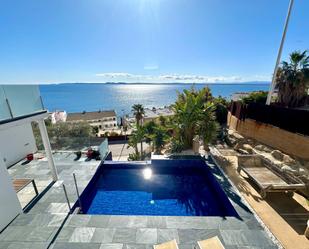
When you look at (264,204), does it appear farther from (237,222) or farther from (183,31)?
(183,31)

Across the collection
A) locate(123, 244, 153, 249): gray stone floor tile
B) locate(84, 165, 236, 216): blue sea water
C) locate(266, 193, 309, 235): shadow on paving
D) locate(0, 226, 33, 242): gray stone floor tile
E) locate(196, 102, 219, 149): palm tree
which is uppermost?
locate(196, 102, 219, 149): palm tree

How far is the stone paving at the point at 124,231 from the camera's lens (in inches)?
157

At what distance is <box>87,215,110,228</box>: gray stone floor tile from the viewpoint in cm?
459

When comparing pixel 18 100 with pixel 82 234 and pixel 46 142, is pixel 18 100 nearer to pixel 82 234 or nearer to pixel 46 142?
pixel 46 142

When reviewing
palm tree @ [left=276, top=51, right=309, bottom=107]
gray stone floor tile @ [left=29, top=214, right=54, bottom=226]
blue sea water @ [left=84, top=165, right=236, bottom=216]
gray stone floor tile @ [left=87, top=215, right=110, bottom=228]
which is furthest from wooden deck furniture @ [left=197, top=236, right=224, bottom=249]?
palm tree @ [left=276, top=51, right=309, bottom=107]

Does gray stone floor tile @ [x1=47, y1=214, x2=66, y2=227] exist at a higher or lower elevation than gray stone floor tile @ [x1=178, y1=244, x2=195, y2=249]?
lower

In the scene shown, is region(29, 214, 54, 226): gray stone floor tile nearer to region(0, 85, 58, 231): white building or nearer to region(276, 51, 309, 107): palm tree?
region(0, 85, 58, 231): white building

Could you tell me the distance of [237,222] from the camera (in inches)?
183

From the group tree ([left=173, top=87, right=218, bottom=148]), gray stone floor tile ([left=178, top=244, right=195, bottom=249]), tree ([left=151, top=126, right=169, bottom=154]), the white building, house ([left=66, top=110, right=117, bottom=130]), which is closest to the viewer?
gray stone floor tile ([left=178, top=244, right=195, bottom=249])

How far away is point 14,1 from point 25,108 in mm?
7033

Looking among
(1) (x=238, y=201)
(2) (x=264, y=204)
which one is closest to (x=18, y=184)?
(1) (x=238, y=201)

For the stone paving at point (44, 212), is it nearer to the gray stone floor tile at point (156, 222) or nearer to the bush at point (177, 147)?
the gray stone floor tile at point (156, 222)

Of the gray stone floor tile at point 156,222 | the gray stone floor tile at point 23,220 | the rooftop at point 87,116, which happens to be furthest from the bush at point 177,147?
the rooftop at point 87,116

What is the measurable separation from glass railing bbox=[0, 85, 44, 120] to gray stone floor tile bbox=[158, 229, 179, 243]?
18.0 ft
